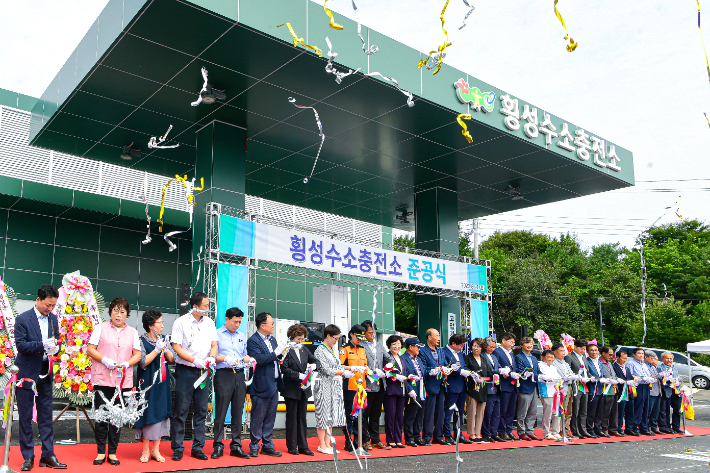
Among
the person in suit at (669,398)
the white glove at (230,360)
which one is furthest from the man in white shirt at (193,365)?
the person in suit at (669,398)

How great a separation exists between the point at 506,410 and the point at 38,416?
609 centimetres

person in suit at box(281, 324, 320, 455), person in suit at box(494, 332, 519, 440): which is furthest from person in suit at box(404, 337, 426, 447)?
person in suit at box(281, 324, 320, 455)

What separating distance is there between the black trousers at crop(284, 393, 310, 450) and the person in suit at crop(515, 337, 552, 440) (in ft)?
11.6

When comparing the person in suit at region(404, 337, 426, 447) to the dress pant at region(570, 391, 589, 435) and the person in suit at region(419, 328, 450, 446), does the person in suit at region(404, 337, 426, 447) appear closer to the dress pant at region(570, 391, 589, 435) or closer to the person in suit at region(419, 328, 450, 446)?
the person in suit at region(419, 328, 450, 446)

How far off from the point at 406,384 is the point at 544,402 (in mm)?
2657

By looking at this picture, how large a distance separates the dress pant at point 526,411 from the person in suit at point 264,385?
400cm

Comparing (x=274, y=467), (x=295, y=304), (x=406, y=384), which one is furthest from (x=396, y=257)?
(x=295, y=304)

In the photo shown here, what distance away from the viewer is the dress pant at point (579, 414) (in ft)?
30.3

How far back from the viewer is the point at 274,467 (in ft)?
18.6

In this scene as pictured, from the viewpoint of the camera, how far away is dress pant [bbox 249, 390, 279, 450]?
20.7 feet

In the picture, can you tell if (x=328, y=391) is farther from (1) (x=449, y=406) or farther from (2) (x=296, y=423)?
(1) (x=449, y=406)

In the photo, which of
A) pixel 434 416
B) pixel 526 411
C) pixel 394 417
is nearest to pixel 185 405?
pixel 394 417

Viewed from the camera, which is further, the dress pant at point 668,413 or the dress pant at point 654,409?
the dress pant at point 668,413

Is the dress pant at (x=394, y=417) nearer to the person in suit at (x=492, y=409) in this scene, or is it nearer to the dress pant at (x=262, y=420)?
the person in suit at (x=492, y=409)
